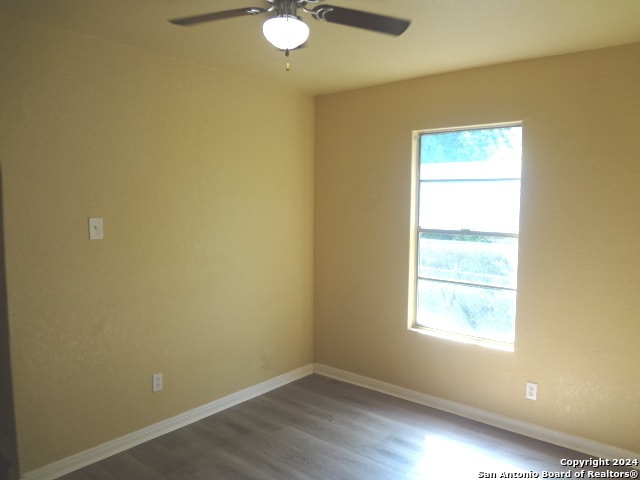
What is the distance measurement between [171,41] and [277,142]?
1.28 meters

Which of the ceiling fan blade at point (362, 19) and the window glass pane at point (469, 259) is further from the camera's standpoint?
the window glass pane at point (469, 259)

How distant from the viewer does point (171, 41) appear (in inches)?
105

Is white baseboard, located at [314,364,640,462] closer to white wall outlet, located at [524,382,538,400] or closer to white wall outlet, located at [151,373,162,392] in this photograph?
white wall outlet, located at [524,382,538,400]

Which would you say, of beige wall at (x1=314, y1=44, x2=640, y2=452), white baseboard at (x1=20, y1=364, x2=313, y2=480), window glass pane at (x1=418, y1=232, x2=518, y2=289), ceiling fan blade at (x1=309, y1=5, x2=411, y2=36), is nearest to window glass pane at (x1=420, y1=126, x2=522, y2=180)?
beige wall at (x1=314, y1=44, x2=640, y2=452)

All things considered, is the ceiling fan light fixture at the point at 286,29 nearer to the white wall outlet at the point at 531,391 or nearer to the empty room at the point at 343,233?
the empty room at the point at 343,233

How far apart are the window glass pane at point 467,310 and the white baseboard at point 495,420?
550 millimetres

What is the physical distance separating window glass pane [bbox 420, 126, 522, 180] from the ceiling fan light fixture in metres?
1.94

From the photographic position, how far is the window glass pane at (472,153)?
3148mm

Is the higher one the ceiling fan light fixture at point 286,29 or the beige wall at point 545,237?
the ceiling fan light fixture at point 286,29

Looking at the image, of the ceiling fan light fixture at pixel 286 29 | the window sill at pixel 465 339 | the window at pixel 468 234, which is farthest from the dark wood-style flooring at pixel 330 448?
the ceiling fan light fixture at pixel 286 29

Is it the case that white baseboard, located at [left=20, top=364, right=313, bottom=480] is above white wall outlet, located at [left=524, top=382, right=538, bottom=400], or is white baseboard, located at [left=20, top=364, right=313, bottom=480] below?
below

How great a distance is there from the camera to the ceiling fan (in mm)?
1727

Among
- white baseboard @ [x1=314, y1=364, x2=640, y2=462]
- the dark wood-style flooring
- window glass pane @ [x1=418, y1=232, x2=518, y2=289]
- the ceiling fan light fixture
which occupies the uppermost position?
the ceiling fan light fixture

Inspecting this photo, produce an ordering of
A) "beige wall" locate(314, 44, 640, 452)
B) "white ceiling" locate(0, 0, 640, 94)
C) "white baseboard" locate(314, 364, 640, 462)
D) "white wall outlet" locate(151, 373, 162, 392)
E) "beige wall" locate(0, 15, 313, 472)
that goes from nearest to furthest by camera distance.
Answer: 1. "white ceiling" locate(0, 0, 640, 94)
2. "beige wall" locate(0, 15, 313, 472)
3. "beige wall" locate(314, 44, 640, 452)
4. "white baseboard" locate(314, 364, 640, 462)
5. "white wall outlet" locate(151, 373, 162, 392)
